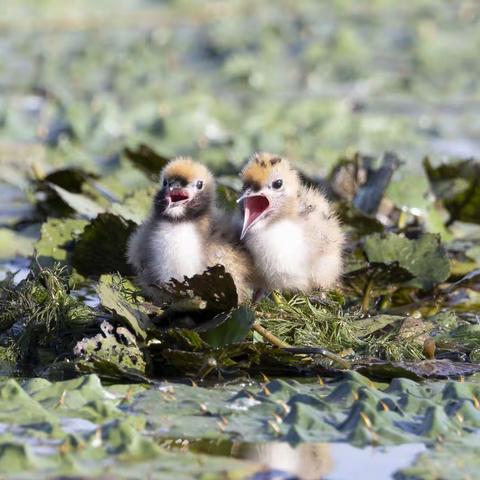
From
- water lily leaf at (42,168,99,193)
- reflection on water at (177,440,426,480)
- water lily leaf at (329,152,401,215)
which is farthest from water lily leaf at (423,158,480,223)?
reflection on water at (177,440,426,480)

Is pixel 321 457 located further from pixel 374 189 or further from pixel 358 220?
pixel 374 189

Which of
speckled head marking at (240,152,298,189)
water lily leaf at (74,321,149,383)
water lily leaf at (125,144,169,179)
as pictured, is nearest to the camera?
water lily leaf at (74,321,149,383)

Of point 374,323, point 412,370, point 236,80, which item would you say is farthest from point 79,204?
point 236,80

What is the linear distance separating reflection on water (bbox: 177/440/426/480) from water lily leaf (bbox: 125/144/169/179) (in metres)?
3.95

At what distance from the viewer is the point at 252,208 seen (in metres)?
6.12

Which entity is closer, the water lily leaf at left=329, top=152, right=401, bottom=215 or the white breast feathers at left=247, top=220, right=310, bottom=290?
the white breast feathers at left=247, top=220, right=310, bottom=290

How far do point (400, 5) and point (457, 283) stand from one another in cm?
1209

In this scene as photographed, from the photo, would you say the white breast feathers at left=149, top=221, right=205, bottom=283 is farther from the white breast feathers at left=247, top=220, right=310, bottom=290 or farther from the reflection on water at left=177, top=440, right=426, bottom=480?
the reflection on water at left=177, top=440, right=426, bottom=480

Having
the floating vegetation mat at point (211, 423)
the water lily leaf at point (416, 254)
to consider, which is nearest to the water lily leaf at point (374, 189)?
the water lily leaf at point (416, 254)

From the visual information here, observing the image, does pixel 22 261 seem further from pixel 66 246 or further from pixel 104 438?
pixel 104 438

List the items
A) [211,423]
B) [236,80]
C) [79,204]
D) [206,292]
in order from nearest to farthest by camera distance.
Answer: [211,423] < [206,292] < [79,204] < [236,80]

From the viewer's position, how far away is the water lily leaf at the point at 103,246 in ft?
21.7

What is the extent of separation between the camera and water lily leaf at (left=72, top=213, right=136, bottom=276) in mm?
6609

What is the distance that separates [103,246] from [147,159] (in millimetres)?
1897
